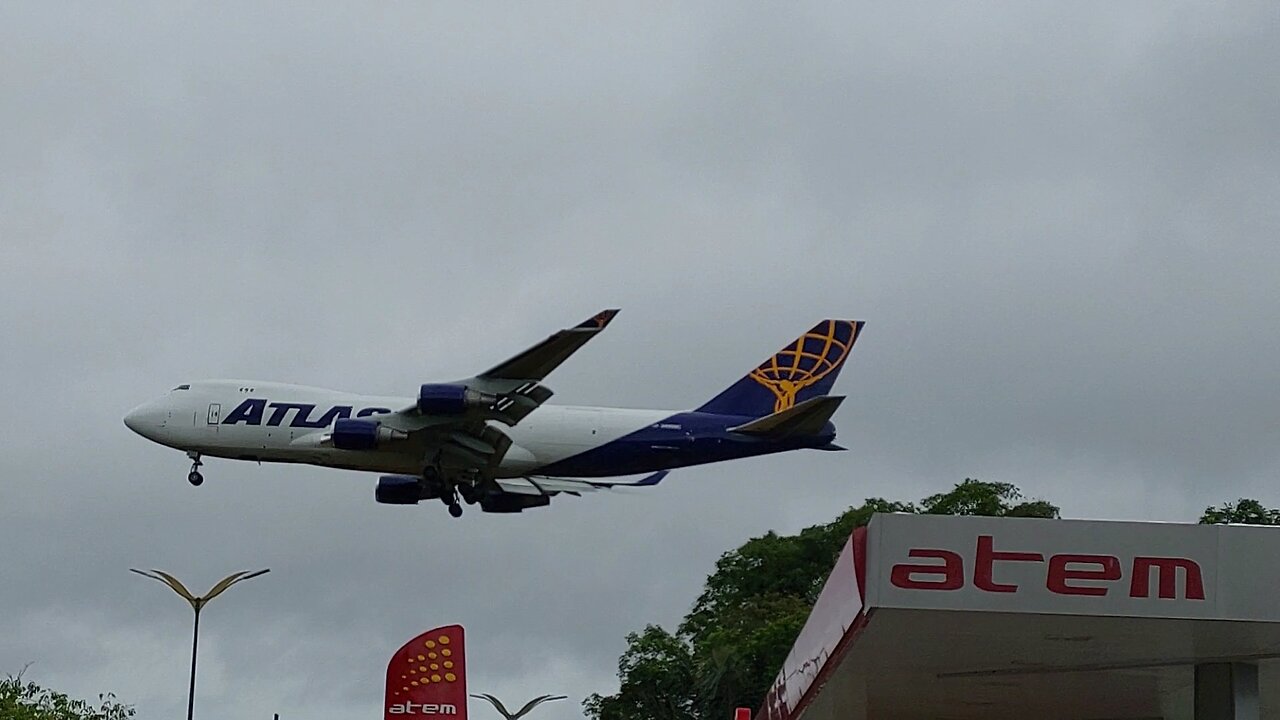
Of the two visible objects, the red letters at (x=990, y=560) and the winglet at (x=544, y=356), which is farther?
the winglet at (x=544, y=356)

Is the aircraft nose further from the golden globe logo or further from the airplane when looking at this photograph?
the golden globe logo

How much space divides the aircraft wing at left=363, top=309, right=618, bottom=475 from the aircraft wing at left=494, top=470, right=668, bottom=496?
186 cm

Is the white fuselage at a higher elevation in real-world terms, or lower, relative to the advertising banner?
higher

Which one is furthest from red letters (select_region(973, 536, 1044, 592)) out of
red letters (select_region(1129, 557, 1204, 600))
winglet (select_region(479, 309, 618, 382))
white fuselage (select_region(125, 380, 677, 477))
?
white fuselage (select_region(125, 380, 677, 477))

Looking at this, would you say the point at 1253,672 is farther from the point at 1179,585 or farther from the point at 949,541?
the point at 949,541

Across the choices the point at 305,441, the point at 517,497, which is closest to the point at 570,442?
the point at 517,497

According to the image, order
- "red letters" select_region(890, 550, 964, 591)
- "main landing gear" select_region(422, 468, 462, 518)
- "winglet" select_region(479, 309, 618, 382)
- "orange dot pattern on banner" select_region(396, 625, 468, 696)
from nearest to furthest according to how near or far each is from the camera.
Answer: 1. "red letters" select_region(890, 550, 964, 591)
2. "orange dot pattern on banner" select_region(396, 625, 468, 696)
3. "winglet" select_region(479, 309, 618, 382)
4. "main landing gear" select_region(422, 468, 462, 518)

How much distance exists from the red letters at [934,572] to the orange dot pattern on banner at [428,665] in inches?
629

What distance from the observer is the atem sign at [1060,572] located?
9797 mm

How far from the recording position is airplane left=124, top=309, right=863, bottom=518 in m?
44.2

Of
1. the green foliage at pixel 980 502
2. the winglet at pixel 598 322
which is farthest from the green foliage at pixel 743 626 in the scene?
the winglet at pixel 598 322

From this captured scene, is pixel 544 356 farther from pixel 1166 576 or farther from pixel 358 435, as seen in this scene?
pixel 1166 576

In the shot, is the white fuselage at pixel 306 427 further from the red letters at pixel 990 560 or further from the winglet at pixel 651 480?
the red letters at pixel 990 560

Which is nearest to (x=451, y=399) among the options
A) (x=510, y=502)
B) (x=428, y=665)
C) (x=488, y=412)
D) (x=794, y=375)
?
(x=488, y=412)
